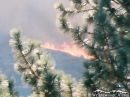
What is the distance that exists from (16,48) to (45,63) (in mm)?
866

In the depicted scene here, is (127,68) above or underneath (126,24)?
underneath

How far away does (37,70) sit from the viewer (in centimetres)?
544

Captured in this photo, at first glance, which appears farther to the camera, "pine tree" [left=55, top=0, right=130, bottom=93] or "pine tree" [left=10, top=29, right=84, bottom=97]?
"pine tree" [left=55, top=0, right=130, bottom=93]

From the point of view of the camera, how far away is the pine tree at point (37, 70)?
445 cm

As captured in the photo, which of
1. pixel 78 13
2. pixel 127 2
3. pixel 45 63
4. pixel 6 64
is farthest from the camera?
pixel 6 64

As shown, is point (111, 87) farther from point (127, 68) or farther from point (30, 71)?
point (30, 71)

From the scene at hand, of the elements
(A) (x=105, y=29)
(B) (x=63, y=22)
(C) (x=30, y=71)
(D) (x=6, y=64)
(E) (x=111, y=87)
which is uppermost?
(D) (x=6, y=64)

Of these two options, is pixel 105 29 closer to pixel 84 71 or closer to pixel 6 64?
Answer: pixel 84 71

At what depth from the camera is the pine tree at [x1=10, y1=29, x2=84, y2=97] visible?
14.6 ft

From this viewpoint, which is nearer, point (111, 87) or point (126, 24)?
point (111, 87)

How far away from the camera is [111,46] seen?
17.0 feet

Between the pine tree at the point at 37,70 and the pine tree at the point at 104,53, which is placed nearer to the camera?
the pine tree at the point at 37,70

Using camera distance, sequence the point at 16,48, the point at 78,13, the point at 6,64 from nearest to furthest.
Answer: the point at 16,48 < the point at 78,13 < the point at 6,64

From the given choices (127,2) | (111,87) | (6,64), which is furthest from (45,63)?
(6,64)
